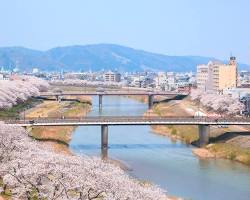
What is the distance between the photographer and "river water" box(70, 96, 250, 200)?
1105 inches

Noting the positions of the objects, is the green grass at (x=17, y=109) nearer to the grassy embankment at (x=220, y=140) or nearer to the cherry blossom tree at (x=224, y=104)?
the grassy embankment at (x=220, y=140)

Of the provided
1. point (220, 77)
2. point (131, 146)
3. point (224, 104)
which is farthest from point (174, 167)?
point (220, 77)

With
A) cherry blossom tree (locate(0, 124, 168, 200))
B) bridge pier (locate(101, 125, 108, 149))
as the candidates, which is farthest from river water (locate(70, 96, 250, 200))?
cherry blossom tree (locate(0, 124, 168, 200))

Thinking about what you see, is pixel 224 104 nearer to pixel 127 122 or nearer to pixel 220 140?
pixel 220 140

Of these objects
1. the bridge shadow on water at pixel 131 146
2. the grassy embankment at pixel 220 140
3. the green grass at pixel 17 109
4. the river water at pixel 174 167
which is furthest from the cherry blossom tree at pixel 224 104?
the green grass at pixel 17 109

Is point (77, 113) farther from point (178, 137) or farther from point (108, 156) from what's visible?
point (108, 156)

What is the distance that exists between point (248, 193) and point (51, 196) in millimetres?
11842

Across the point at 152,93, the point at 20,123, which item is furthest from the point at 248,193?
the point at 152,93

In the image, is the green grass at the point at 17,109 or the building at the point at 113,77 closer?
the green grass at the point at 17,109

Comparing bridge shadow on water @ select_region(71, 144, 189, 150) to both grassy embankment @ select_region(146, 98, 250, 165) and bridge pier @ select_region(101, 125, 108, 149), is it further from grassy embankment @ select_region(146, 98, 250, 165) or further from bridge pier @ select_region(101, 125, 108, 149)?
grassy embankment @ select_region(146, 98, 250, 165)

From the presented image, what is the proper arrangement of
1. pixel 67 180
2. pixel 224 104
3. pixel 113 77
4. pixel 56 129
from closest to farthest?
1. pixel 67 180
2. pixel 56 129
3. pixel 224 104
4. pixel 113 77

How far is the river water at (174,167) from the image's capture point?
28078 millimetres

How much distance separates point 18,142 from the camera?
25016mm

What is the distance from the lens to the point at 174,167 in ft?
111
